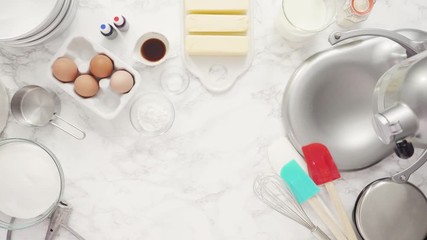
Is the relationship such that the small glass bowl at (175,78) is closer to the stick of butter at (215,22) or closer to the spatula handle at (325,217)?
the stick of butter at (215,22)

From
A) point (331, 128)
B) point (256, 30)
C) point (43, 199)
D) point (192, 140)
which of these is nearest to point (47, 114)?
point (43, 199)

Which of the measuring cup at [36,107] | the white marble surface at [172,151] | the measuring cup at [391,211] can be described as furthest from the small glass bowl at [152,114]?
the measuring cup at [391,211]

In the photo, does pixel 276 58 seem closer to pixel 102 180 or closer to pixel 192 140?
pixel 192 140

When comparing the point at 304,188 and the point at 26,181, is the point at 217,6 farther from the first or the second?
the point at 26,181

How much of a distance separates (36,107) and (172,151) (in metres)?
0.30

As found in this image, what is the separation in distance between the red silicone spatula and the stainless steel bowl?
0.03 m

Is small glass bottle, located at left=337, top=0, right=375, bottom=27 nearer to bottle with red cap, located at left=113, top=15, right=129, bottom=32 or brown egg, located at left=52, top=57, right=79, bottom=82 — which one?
bottle with red cap, located at left=113, top=15, right=129, bottom=32

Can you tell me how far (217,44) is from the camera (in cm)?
81

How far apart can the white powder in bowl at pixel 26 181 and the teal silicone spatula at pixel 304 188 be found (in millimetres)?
475

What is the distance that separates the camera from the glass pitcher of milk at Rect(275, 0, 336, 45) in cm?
81

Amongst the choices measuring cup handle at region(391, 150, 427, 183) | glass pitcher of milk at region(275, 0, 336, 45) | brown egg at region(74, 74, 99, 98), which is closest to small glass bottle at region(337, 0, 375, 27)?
glass pitcher of milk at region(275, 0, 336, 45)

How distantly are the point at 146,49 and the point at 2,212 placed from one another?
449 mm

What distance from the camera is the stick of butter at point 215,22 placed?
80cm

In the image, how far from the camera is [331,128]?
0.84 m
